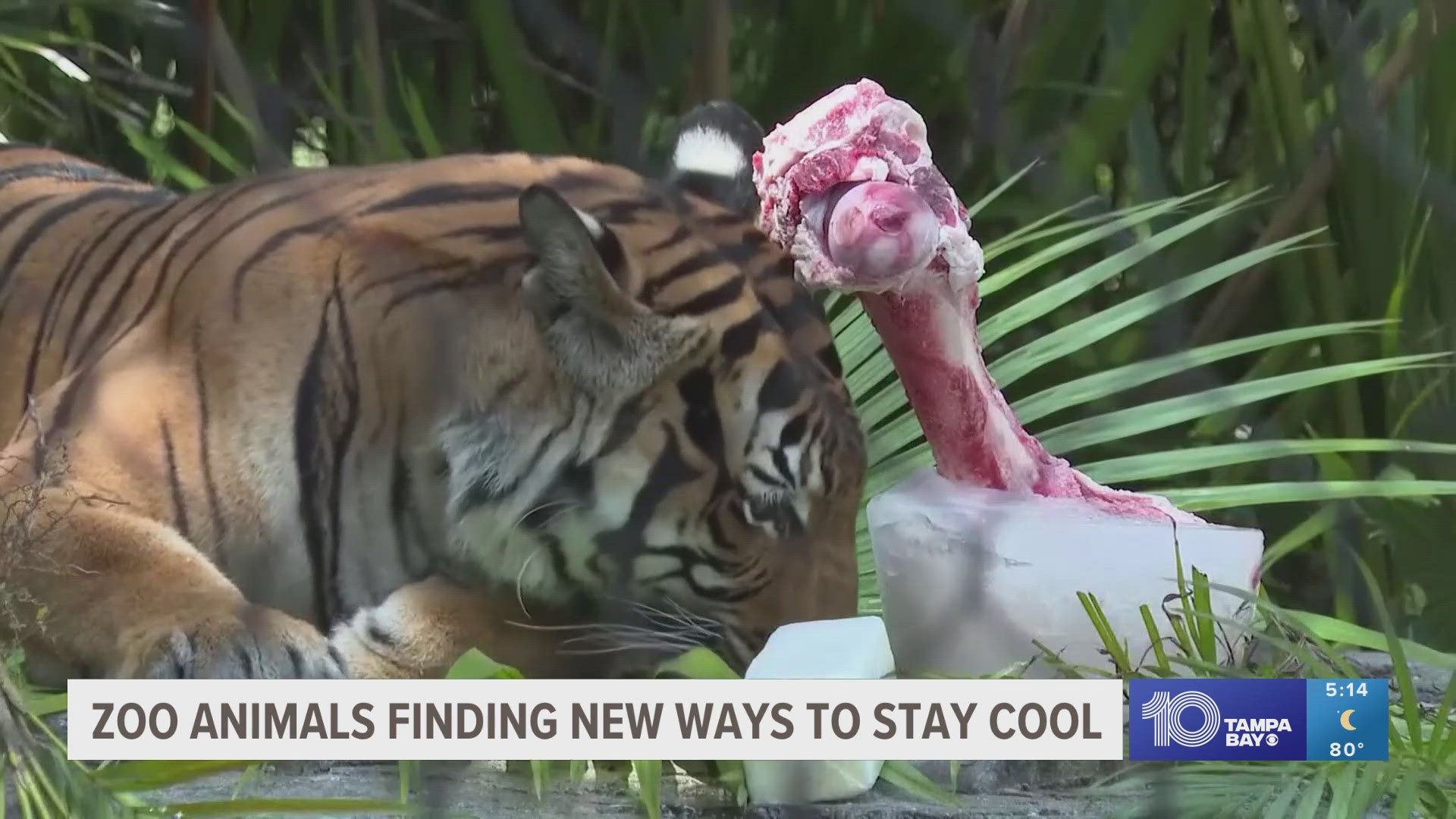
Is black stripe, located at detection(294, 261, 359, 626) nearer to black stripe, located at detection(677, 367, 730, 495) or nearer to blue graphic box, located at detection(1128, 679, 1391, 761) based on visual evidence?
black stripe, located at detection(677, 367, 730, 495)

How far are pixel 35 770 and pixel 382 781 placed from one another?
17cm

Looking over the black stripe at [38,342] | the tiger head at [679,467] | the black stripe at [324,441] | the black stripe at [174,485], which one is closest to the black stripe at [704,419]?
the tiger head at [679,467]

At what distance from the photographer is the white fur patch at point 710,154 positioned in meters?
1.02

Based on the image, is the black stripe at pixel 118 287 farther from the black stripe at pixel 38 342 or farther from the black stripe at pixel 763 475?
the black stripe at pixel 763 475

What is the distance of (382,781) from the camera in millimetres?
782

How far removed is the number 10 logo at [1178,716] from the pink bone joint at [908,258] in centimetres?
12

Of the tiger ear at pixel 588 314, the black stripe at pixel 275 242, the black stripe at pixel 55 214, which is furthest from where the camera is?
the black stripe at pixel 55 214

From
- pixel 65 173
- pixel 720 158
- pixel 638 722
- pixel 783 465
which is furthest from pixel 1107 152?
pixel 65 173

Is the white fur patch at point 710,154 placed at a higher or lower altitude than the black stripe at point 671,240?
higher

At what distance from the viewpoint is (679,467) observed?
924 mm

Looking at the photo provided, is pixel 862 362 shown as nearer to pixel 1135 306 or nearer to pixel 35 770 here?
pixel 1135 306

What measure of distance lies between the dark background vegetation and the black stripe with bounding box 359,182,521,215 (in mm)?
69

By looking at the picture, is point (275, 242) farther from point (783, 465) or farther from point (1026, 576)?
point (1026, 576)

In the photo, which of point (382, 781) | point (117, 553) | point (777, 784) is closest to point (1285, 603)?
point (777, 784)
